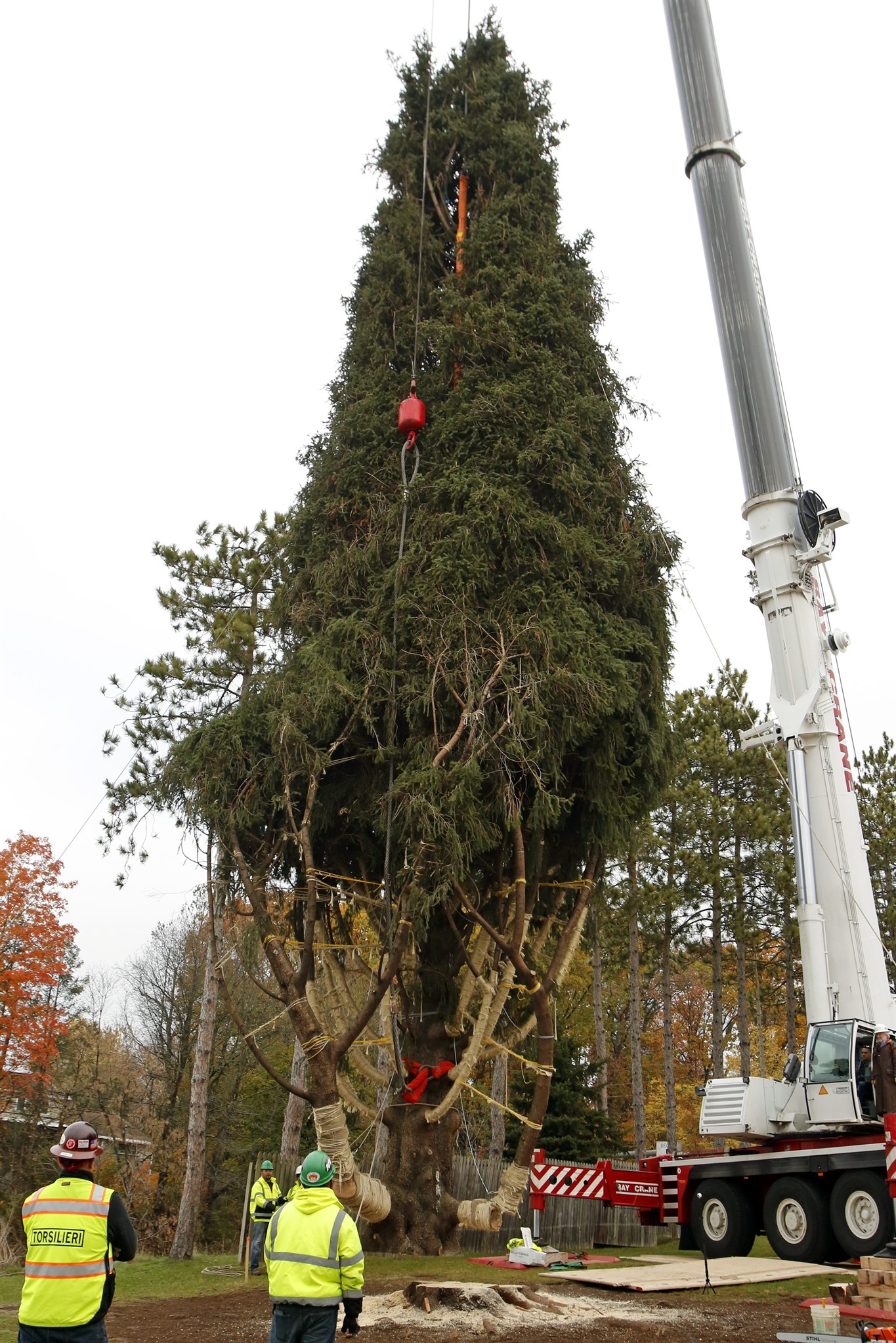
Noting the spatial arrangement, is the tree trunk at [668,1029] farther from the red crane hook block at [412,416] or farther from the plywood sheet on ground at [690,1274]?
the red crane hook block at [412,416]

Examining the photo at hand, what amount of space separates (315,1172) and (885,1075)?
332 inches

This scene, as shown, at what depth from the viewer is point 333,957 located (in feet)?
54.9

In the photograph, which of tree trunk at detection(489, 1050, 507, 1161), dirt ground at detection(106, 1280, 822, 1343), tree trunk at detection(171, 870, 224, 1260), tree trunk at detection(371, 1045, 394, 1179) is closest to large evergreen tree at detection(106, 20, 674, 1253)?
tree trunk at detection(371, 1045, 394, 1179)

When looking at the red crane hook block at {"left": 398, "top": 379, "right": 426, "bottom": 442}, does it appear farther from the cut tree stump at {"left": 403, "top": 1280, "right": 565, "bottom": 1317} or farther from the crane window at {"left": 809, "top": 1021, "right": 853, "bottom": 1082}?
the cut tree stump at {"left": 403, "top": 1280, "right": 565, "bottom": 1317}

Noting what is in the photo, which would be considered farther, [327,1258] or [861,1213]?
[861,1213]

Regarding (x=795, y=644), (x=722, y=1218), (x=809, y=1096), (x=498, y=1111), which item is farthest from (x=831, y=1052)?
(x=498, y=1111)

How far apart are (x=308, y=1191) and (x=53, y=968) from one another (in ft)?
78.7

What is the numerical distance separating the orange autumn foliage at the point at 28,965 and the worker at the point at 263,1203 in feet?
47.2

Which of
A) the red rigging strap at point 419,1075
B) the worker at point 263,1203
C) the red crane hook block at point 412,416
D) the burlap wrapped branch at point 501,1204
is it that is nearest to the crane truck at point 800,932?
the burlap wrapped branch at point 501,1204

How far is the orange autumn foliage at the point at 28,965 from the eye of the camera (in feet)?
85.3

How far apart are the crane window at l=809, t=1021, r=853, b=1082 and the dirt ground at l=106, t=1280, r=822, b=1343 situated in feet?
7.88

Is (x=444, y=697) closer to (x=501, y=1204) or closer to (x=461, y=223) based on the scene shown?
(x=501, y=1204)

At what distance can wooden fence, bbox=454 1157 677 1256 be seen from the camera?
16766 millimetres

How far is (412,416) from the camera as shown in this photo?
17.1m
